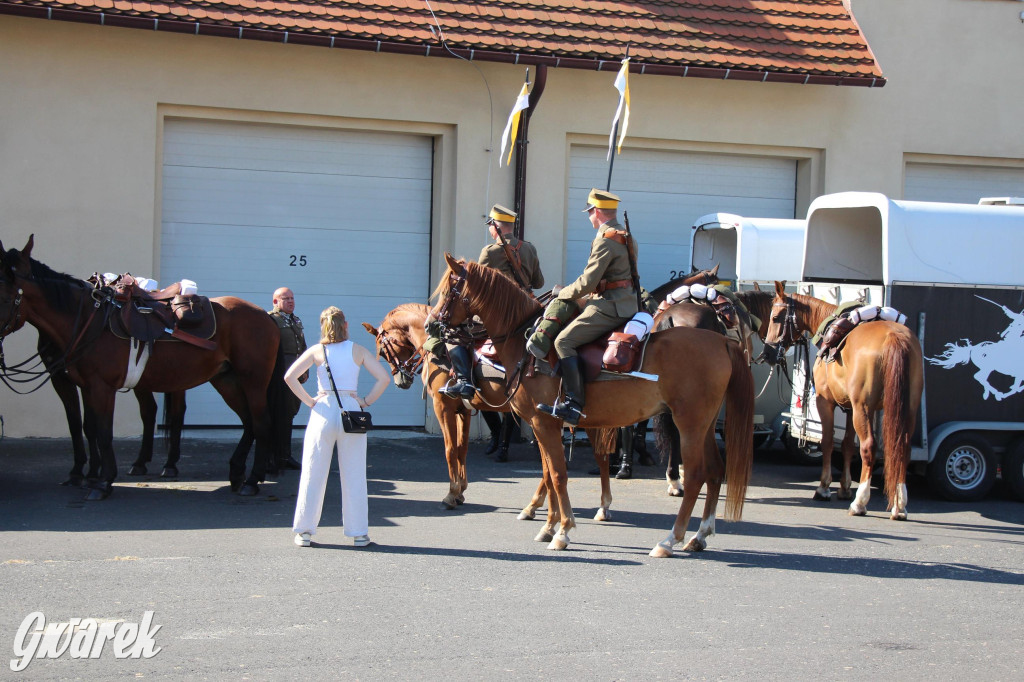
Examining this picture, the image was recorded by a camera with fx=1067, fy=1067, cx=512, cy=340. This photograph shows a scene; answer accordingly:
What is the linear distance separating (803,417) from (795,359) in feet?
2.36

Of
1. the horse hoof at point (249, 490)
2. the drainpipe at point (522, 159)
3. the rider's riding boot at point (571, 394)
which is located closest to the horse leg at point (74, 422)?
the horse hoof at point (249, 490)

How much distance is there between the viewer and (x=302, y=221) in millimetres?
14055

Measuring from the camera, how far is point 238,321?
33.6 feet

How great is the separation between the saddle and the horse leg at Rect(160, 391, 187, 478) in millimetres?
1041

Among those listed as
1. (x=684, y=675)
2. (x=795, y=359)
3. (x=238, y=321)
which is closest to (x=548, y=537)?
(x=684, y=675)

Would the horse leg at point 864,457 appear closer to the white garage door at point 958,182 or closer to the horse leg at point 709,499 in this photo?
the horse leg at point 709,499

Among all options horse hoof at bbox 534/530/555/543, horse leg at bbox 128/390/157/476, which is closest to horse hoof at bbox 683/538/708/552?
horse hoof at bbox 534/530/555/543

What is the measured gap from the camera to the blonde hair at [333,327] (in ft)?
26.7

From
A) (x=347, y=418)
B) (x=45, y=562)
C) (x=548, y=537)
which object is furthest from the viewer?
(x=548, y=537)

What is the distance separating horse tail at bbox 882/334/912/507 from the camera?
938cm

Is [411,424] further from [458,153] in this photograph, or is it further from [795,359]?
[795,359]

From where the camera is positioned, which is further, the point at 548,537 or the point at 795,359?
the point at 795,359

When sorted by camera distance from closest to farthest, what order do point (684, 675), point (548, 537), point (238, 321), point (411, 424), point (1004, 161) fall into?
point (684, 675) → point (548, 537) → point (238, 321) → point (411, 424) → point (1004, 161)

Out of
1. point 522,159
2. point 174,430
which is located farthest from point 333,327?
point 522,159
